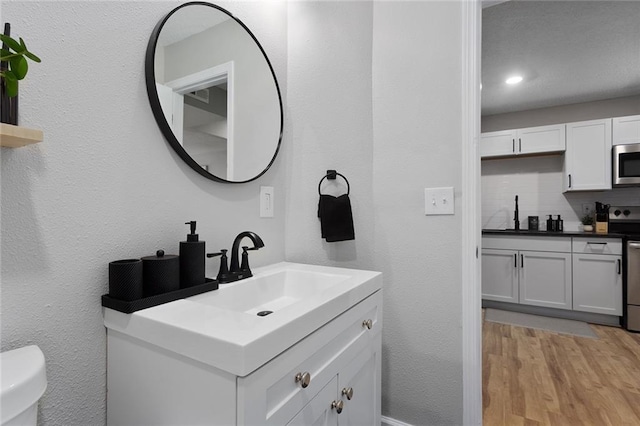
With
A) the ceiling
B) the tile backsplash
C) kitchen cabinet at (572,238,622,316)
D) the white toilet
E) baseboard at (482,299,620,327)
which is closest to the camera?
the white toilet

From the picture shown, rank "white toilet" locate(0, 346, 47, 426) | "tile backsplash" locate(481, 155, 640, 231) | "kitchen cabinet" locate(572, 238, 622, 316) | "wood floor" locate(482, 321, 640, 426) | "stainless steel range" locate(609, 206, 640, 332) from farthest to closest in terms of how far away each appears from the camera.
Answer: "tile backsplash" locate(481, 155, 640, 231)
"kitchen cabinet" locate(572, 238, 622, 316)
"stainless steel range" locate(609, 206, 640, 332)
"wood floor" locate(482, 321, 640, 426)
"white toilet" locate(0, 346, 47, 426)

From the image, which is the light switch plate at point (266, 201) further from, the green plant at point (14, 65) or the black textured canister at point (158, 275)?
the green plant at point (14, 65)

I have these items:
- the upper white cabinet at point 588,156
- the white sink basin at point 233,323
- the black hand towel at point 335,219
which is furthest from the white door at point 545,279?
the white sink basin at point 233,323

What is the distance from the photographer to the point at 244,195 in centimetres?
131

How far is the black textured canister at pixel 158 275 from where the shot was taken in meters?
0.81

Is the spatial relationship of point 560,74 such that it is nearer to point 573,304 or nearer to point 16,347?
point 573,304

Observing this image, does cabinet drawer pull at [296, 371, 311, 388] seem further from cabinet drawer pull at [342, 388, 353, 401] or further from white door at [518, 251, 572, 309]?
white door at [518, 251, 572, 309]

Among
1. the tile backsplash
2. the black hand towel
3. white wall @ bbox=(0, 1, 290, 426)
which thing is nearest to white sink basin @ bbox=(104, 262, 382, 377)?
white wall @ bbox=(0, 1, 290, 426)

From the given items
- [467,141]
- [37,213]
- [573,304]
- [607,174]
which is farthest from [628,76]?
[37,213]

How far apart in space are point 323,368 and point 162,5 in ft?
4.01

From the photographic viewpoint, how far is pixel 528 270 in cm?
341

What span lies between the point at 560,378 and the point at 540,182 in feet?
8.48

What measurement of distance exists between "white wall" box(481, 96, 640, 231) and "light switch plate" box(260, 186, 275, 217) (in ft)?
12.0

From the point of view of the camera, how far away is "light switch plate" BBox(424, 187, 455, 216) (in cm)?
137
